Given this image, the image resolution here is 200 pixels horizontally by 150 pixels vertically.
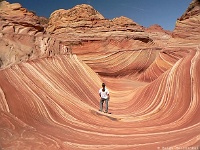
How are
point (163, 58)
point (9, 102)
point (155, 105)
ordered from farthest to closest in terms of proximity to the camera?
point (163, 58) → point (155, 105) → point (9, 102)

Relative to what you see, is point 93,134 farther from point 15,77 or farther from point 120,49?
point 120,49

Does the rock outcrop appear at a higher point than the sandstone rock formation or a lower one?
higher

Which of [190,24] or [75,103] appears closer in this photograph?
[75,103]

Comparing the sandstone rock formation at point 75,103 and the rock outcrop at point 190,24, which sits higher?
the rock outcrop at point 190,24

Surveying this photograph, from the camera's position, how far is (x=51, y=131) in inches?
264

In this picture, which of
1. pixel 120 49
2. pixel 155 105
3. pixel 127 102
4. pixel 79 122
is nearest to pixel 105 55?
pixel 120 49

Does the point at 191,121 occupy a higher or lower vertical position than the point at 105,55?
lower

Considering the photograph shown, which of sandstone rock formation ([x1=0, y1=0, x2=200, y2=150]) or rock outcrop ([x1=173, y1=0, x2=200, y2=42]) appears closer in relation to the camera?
sandstone rock formation ([x1=0, y1=0, x2=200, y2=150])

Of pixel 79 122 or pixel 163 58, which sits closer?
pixel 79 122

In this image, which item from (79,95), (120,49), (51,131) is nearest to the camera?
(51,131)

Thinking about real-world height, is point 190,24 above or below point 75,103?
above

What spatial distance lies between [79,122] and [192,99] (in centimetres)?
380

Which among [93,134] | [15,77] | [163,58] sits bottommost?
[93,134]

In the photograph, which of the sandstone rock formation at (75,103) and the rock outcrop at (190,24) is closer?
the sandstone rock formation at (75,103)
